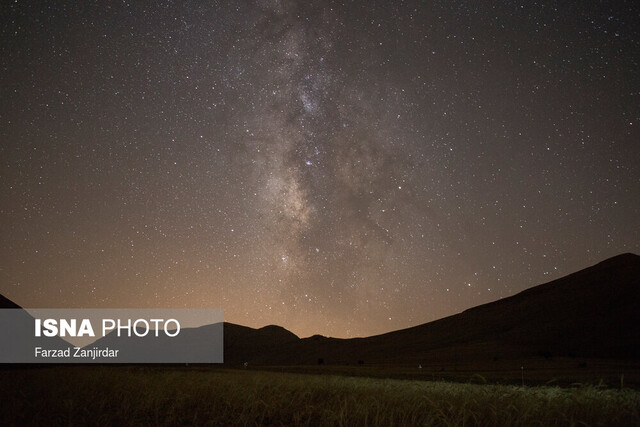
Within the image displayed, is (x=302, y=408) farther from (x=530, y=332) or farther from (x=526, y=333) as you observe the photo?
(x=530, y=332)

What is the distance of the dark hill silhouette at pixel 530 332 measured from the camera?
63.6 m

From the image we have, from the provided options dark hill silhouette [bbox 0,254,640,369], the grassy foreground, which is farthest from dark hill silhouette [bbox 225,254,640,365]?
the grassy foreground

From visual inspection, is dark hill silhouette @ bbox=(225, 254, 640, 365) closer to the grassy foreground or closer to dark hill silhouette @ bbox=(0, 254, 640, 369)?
dark hill silhouette @ bbox=(0, 254, 640, 369)

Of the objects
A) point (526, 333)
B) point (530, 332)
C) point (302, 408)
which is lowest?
point (526, 333)

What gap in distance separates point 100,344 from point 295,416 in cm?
16705

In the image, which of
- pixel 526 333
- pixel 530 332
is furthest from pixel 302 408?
pixel 530 332

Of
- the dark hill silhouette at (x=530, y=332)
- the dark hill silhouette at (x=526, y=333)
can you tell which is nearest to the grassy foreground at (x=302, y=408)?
the dark hill silhouette at (x=526, y=333)

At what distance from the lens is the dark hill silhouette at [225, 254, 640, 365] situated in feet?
209

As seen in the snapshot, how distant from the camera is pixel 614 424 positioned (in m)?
3.12

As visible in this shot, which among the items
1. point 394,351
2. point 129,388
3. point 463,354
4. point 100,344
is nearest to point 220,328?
point 100,344

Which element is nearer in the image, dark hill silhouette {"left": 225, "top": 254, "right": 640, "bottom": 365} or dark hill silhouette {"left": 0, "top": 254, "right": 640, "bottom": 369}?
dark hill silhouette {"left": 0, "top": 254, "right": 640, "bottom": 369}

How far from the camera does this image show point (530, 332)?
7600 centimetres

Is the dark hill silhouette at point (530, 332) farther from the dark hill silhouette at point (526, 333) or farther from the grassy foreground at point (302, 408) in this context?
the grassy foreground at point (302, 408)

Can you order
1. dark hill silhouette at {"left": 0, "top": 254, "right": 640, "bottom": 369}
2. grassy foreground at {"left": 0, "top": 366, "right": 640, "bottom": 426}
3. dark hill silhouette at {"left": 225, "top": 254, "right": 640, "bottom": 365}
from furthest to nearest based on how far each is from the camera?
dark hill silhouette at {"left": 225, "top": 254, "right": 640, "bottom": 365} → dark hill silhouette at {"left": 0, "top": 254, "right": 640, "bottom": 369} → grassy foreground at {"left": 0, "top": 366, "right": 640, "bottom": 426}
